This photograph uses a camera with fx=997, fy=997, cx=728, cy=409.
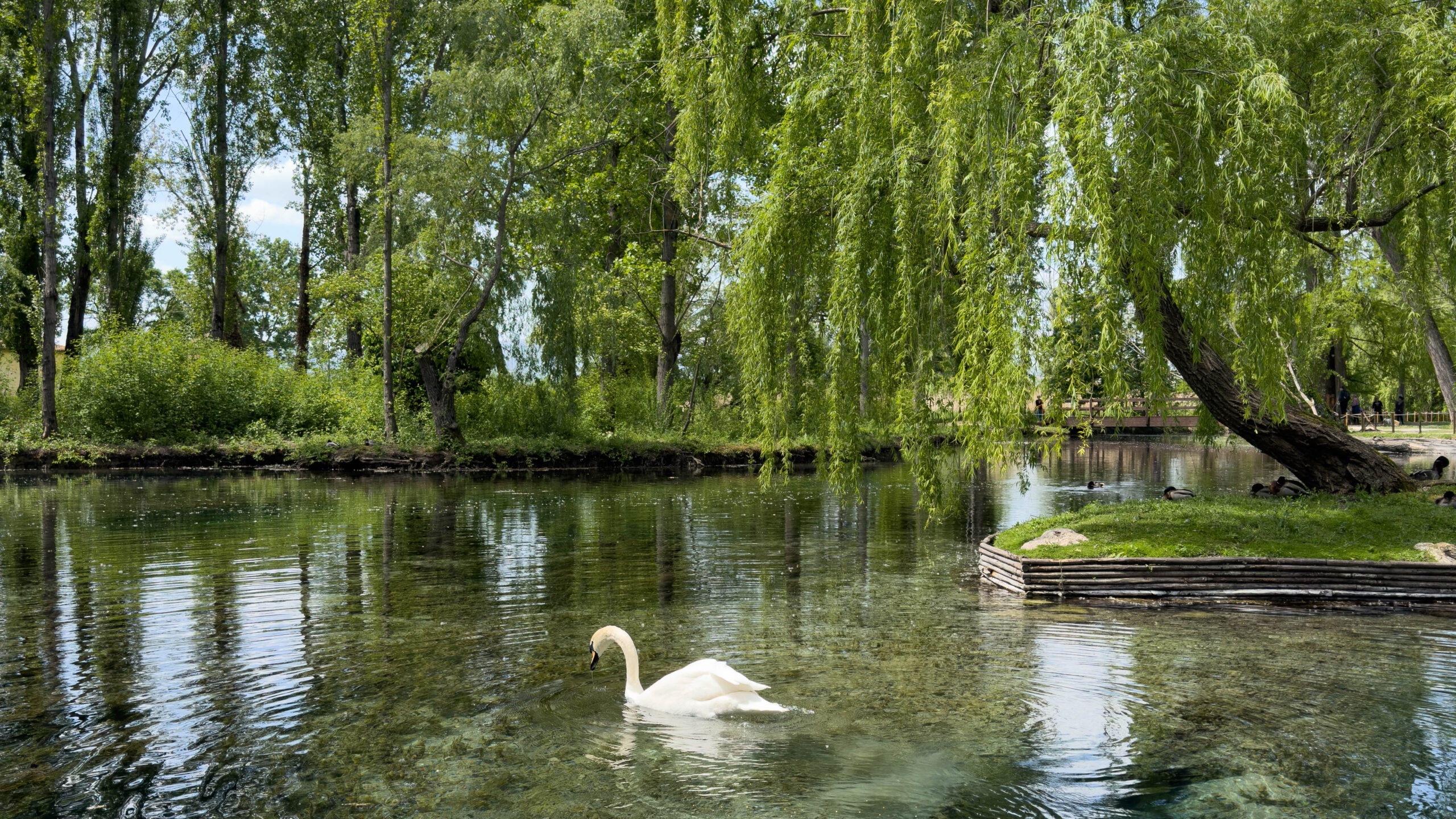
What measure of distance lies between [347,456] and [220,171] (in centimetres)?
1470

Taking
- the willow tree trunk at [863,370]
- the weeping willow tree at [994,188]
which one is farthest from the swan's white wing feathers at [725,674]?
the willow tree trunk at [863,370]

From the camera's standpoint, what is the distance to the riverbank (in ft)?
91.9

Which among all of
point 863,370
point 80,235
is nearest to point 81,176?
point 80,235

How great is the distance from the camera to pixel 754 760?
18.8ft

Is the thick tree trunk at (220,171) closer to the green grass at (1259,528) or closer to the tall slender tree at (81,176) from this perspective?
the tall slender tree at (81,176)

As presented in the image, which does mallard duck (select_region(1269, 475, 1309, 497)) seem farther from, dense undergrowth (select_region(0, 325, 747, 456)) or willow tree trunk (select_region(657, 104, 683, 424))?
willow tree trunk (select_region(657, 104, 683, 424))

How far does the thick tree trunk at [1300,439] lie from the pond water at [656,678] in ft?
13.9

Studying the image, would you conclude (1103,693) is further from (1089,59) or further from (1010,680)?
(1089,59)

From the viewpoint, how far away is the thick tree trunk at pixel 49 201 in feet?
88.3

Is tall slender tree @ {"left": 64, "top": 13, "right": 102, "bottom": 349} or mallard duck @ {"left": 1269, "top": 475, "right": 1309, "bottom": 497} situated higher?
tall slender tree @ {"left": 64, "top": 13, "right": 102, "bottom": 349}

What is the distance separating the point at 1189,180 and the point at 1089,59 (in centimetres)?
146

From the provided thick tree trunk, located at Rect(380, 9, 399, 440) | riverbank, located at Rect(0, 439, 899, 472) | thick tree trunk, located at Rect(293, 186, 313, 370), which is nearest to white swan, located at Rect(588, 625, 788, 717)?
riverbank, located at Rect(0, 439, 899, 472)

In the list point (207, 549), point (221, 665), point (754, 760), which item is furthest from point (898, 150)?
point (207, 549)

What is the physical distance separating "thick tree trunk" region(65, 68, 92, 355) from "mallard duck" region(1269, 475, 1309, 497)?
37.6 meters
